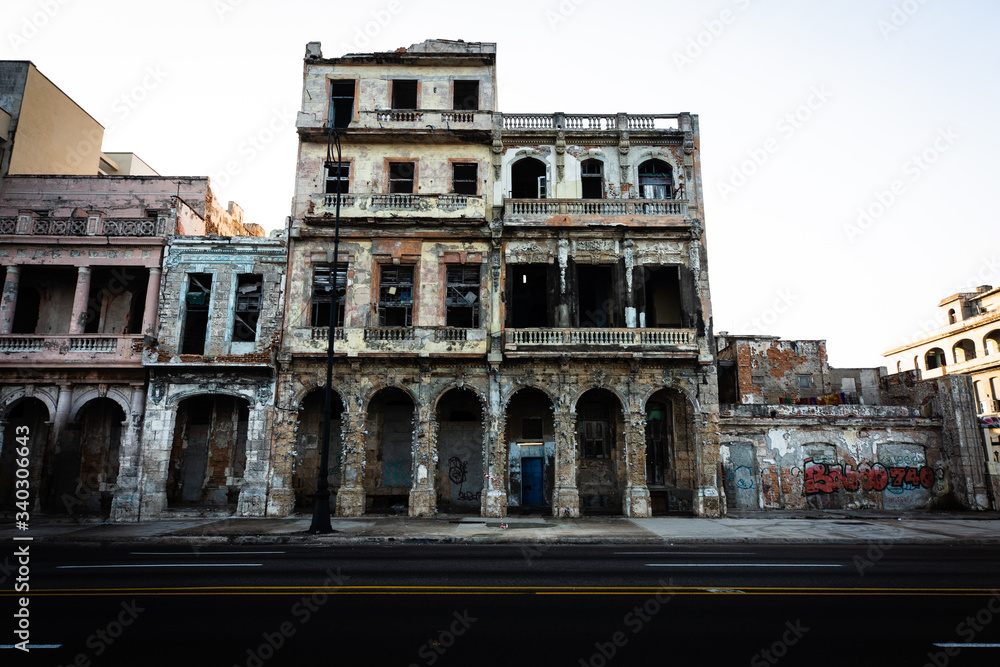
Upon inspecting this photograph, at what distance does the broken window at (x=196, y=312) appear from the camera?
21594 mm

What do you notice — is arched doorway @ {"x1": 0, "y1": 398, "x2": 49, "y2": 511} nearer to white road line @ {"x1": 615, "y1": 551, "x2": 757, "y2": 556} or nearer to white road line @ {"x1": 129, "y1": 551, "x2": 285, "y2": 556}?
white road line @ {"x1": 129, "y1": 551, "x2": 285, "y2": 556}

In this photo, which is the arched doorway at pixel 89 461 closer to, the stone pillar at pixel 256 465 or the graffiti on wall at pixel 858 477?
the stone pillar at pixel 256 465

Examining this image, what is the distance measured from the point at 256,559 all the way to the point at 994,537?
18605 millimetres

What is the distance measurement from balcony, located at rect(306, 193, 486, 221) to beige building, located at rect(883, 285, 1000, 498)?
93.0 ft

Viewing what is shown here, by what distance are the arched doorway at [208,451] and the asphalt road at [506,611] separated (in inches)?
407

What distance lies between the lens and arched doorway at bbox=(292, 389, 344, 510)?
21469 mm

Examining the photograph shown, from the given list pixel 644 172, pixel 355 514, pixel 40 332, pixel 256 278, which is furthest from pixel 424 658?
pixel 40 332

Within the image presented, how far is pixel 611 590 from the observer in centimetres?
802

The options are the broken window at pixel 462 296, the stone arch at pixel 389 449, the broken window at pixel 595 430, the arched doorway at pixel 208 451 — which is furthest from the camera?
the broken window at pixel 595 430

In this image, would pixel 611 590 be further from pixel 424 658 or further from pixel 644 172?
pixel 644 172

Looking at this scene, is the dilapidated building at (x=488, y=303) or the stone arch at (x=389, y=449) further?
the stone arch at (x=389, y=449)

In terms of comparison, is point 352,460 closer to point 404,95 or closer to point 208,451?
point 208,451

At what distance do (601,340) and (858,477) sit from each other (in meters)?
12.5

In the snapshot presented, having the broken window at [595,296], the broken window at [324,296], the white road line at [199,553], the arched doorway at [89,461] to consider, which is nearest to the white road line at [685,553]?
the white road line at [199,553]
